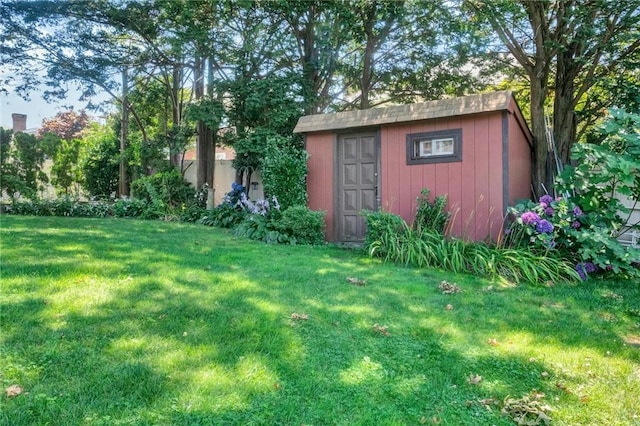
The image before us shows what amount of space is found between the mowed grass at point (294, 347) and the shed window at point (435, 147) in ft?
7.15

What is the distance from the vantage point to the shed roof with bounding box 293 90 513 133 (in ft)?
16.8

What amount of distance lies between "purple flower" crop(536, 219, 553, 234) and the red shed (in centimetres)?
64

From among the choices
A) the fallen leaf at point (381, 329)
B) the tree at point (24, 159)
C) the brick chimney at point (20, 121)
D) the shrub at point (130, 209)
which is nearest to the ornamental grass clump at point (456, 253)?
the fallen leaf at point (381, 329)

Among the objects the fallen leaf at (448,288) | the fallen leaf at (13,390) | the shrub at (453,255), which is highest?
the shrub at (453,255)

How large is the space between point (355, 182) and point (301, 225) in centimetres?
120

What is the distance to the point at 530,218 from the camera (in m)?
4.48

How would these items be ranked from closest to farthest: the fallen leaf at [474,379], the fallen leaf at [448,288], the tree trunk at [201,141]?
the fallen leaf at [474,379] → the fallen leaf at [448,288] → the tree trunk at [201,141]

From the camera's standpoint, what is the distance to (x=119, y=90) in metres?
11.1

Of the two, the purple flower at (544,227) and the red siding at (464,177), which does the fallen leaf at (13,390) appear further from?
the red siding at (464,177)

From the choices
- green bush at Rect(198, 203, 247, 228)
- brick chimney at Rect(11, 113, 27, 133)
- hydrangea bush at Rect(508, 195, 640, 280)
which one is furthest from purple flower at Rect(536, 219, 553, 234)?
brick chimney at Rect(11, 113, 27, 133)

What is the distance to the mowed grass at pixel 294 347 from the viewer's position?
168 cm

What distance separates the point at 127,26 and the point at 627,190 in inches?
402

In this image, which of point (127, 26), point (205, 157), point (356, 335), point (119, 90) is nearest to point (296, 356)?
point (356, 335)

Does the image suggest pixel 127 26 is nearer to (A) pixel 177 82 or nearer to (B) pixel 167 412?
(A) pixel 177 82
